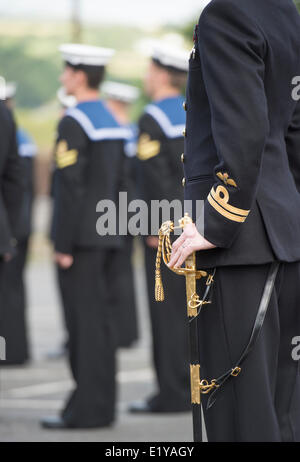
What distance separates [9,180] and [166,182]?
1.06 meters

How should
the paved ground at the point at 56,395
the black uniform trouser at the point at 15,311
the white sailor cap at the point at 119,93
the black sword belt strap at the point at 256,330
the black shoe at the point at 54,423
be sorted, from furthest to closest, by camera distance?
the white sailor cap at the point at 119,93
the black uniform trouser at the point at 15,311
the black shoe at the point at 54,423
the paved ground at the point at 56,395
the black sword belt strap at the point at 256,330

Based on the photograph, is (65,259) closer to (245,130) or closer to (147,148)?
(147,148)

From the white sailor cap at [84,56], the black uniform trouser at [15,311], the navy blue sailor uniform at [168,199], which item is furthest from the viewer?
the black uniform trouser at [15,311]

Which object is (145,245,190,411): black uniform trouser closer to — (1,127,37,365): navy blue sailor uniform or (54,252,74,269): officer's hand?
(54,252,74,269): officer's hand

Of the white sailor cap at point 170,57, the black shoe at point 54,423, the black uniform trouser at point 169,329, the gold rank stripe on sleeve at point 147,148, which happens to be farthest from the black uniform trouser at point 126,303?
the black shoe at point 54,423

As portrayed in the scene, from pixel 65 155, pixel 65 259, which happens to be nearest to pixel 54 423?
pixel 65 259

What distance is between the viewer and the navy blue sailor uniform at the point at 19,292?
25.4ft

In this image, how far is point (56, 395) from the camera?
647cm

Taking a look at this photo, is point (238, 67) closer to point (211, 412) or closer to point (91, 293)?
point (211, 412)

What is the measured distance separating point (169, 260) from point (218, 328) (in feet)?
0.91

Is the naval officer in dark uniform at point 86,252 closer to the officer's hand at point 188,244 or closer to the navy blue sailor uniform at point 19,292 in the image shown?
the navy blue sailor uniform at point 19,292

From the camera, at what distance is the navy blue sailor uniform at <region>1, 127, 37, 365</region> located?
7.73 meters

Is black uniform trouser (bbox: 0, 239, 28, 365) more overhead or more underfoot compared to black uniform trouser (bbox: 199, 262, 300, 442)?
more overhead

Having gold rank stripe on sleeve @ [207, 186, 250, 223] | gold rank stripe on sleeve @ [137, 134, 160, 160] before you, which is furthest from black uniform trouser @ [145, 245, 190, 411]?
gold rank stripe on sleeve @ [207, 186, 250, 223]
